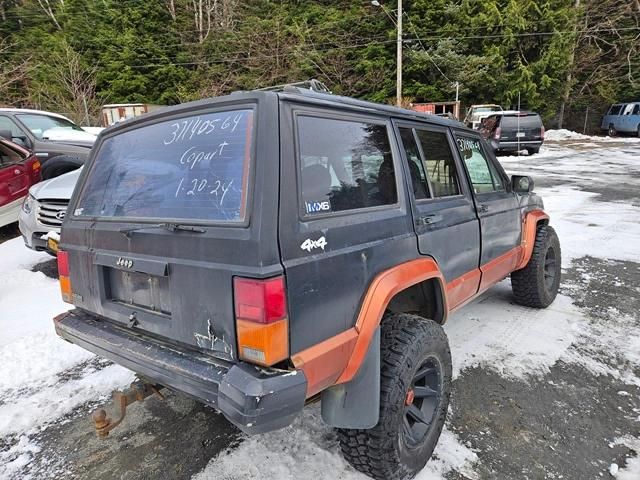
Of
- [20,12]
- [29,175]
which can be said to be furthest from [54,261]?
[20,12]

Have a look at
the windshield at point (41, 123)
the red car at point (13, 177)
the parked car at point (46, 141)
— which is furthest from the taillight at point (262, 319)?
the windshield at point (41, 123)

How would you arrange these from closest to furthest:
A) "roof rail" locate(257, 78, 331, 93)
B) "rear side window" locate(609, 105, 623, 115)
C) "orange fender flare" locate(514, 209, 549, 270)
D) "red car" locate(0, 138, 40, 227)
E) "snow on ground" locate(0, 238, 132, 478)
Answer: "roof rail" locate(257, 78, 331, 93), "snow on ground" locate(0, 238, 132, 478), "orange fender flare" locate(514, 209, 549, 270), "red car" locate(0, 138, 40, 227), "rear side window" locate(609, 105, 623, 115)

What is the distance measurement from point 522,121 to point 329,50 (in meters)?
15.8

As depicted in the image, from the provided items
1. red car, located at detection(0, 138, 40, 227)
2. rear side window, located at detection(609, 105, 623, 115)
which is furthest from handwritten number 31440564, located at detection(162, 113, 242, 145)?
rear side window, located at detection(609, 105, 623, 115)

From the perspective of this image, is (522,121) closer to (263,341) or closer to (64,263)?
(64,263)

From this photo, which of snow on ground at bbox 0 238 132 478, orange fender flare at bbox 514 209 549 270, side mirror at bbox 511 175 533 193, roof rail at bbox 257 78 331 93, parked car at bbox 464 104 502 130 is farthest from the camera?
parked car at bbox 464 104 502 130

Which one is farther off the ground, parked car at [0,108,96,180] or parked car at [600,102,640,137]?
parked car at [600,102,640,137]

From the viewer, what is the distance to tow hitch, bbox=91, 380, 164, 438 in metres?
1.93

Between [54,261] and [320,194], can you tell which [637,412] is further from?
[54,261]

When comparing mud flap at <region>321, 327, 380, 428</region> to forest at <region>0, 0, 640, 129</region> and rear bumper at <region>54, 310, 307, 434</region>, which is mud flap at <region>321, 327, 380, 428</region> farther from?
forest at <region>0, 0, 640, 129</region>

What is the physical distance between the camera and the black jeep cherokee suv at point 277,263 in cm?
163

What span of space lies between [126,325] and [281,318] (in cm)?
100

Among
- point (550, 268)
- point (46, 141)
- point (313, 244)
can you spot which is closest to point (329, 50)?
point (46, 141)

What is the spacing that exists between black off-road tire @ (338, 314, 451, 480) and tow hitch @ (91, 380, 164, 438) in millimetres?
981
